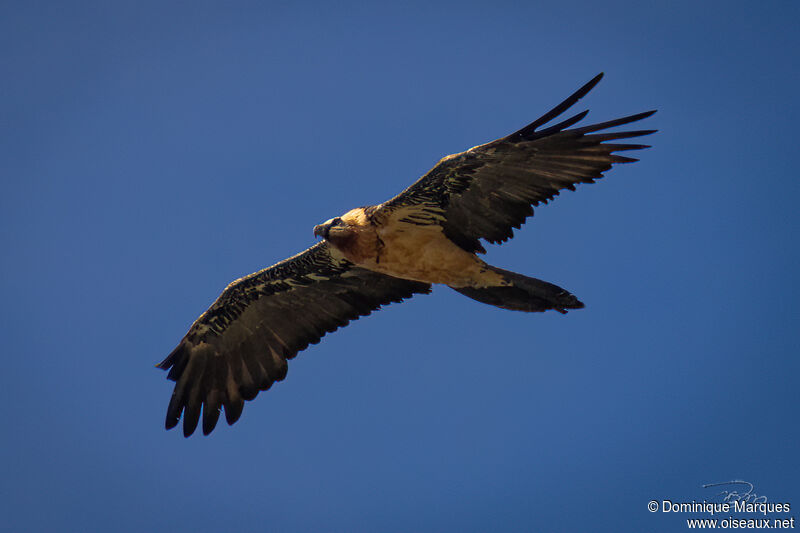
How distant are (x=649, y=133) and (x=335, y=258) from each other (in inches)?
193

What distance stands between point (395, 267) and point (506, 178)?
6.90 feet

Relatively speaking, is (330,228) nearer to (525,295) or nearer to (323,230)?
(323,230)

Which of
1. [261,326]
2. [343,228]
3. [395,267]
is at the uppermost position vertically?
[343,228]

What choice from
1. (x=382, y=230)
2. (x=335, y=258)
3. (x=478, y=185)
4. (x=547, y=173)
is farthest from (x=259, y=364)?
(x=547, y=173)

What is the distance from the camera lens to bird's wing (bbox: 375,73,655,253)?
8992 millimetres

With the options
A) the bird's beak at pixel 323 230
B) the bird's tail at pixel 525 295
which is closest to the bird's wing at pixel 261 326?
the bird's beak at pixel 323 230

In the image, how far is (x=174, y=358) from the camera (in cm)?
1167

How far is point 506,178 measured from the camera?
963 cm

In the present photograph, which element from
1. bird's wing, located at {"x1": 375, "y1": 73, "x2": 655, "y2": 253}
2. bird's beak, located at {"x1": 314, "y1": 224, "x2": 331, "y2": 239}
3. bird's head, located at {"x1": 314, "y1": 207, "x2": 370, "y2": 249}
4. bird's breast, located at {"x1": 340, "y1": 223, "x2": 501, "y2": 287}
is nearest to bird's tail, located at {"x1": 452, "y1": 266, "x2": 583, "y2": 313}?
bird's breast, located at {"x1": 340, "y1": 223, "x2": 501, "y2": 287}

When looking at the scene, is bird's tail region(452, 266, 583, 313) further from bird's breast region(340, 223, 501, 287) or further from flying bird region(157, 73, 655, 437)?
bird's breast region(340, 223, 501, 287)

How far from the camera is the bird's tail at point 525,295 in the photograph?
30.9ft

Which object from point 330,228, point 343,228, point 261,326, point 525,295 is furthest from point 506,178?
point 261,326

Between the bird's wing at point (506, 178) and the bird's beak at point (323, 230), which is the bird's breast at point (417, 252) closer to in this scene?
the bird's wing at point (506, 178)

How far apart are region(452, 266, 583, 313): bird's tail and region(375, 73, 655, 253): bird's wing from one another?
2.09 ft
